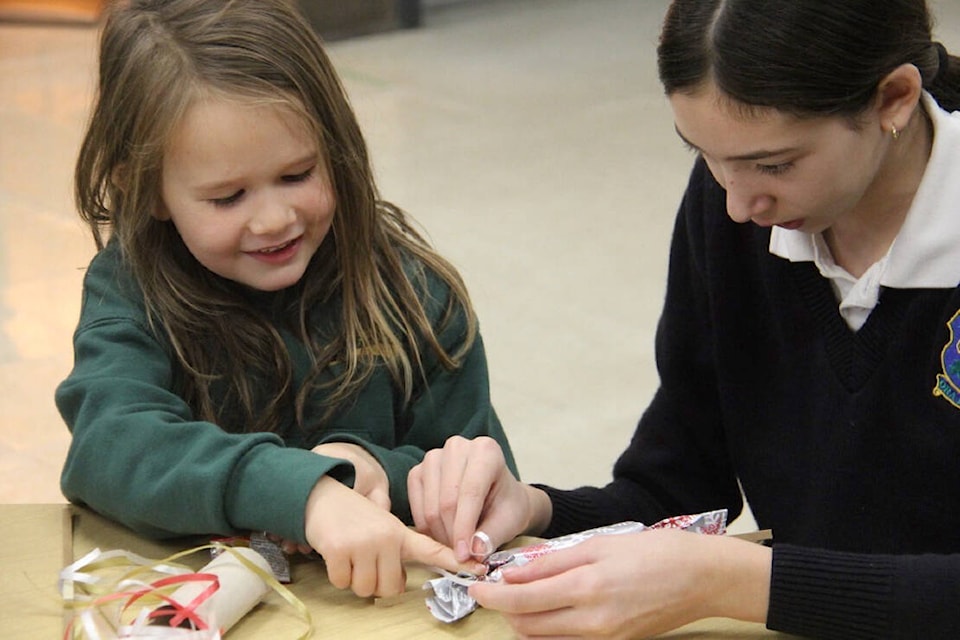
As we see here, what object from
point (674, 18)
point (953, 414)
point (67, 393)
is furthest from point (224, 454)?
point (953, 414)

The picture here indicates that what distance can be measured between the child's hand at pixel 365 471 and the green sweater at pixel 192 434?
0.01m

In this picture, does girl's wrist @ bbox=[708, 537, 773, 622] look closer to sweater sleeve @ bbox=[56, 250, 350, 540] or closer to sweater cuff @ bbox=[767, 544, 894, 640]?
sweater cuff @ bbox=[767, 544, 894, 640]

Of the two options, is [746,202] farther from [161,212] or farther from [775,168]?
[161,212]

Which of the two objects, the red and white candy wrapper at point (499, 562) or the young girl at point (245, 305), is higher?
the young girl at point (245, 305)

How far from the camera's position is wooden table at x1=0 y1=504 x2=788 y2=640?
1.10 metres

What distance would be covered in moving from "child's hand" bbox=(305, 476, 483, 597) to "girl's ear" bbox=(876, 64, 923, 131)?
523 mm

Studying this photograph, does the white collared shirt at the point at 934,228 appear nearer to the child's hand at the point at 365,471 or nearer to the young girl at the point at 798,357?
the young girl at the point at 798,357

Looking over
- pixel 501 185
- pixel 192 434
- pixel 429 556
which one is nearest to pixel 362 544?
pixel 429 556

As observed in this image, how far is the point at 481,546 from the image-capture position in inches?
46.6

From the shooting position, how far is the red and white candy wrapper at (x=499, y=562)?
112 centimetres

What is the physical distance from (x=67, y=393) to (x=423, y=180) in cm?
296

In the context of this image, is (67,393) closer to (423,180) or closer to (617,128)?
(423,180)

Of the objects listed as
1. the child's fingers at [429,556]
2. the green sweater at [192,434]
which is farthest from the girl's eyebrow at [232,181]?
the child's fingers at [429,556]

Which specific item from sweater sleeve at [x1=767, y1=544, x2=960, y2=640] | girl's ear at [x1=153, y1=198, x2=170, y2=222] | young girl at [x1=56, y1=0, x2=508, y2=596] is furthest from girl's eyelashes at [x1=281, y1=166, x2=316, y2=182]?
sweater sleeve at [x1=767, y1=544, x2=960, y2=640]
